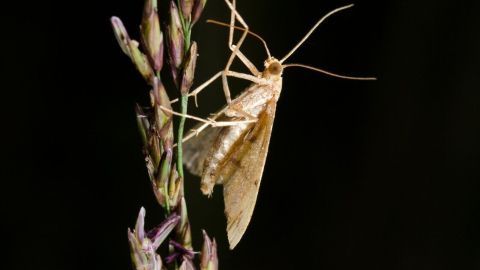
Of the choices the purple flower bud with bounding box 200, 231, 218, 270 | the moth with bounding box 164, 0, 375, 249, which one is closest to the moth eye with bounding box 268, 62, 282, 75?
the moth with bounding box 164, 0, 375, 249

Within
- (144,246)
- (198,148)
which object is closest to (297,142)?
(198,148)

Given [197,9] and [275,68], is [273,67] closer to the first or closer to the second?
[275,68]

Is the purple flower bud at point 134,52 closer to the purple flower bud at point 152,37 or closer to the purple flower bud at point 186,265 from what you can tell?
the purple flower bud at point 152,37

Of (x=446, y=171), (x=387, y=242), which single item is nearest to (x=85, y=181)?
(x=387, y=242)

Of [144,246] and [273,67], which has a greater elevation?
[273,67]

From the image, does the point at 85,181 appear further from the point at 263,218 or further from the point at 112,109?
the point at 263,218

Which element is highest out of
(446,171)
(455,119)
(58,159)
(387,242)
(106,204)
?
(58,159)
